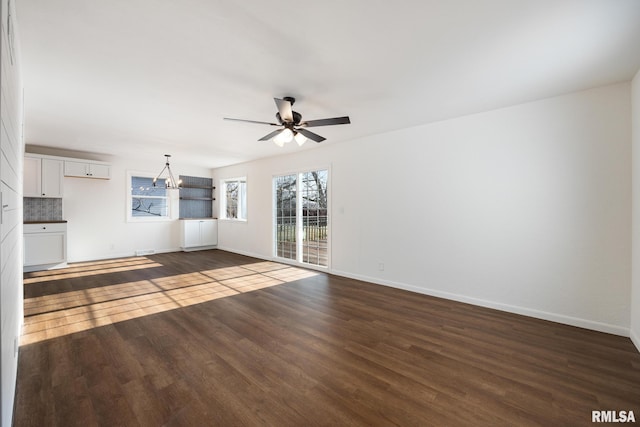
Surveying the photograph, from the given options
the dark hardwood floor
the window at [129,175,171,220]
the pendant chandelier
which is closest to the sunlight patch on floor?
the dark hardwood floor

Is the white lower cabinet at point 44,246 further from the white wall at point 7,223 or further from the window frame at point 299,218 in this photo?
the white wall at point 7,223

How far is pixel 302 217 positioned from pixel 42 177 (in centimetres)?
546

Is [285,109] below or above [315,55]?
below

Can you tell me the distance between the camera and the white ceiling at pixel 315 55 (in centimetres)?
189

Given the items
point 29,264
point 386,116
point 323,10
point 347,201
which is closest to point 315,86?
point 323,10

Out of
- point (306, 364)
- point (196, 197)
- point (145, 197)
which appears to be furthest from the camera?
point (196, 197)

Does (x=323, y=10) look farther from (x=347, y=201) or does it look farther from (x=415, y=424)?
(x=347, y=201)

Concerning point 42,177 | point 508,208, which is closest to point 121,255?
point 42,177

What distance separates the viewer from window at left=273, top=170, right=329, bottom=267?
5723 mm

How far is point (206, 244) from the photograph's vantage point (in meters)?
8.48

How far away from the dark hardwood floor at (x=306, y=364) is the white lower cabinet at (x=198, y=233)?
3977 millimetres

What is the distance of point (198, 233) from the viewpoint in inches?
325

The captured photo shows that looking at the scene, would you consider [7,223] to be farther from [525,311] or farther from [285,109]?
[525,311]
